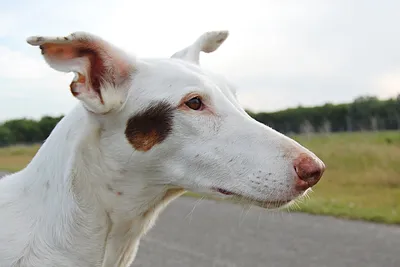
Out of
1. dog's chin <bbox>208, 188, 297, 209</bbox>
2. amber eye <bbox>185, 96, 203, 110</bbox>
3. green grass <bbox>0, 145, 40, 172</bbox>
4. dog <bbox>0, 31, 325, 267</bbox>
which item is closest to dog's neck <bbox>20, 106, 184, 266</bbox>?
dog <bbox>0, 31, 325, 267</bbox>

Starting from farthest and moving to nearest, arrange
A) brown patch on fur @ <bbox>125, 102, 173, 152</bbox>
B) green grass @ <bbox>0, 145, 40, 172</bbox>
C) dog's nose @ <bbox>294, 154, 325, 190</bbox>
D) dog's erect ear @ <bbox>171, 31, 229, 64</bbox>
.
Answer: green grass @ <bbox>0, 145, 40, 172</bbox>, dog's erect ear @ <bbox>171, 31, 229, 64</bbox>, brown patch on fur @ <bbox>125, 102, 173, 152</bbox>, dog's nose @ <bbox>294, 154, 325, 190</bbox>

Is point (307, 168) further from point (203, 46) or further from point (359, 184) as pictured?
point (359, 184)

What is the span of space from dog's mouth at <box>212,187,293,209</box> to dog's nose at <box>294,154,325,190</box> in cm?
13

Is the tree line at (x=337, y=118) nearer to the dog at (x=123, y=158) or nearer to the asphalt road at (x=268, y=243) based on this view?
the asphalt road at (x=268, y=243)

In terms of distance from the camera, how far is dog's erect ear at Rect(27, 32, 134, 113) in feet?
7.69

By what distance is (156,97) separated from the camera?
8.29 ft

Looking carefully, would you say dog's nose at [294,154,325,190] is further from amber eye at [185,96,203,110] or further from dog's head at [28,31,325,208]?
amber eye at [185,96,203,110]

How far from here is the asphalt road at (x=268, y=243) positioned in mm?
6906

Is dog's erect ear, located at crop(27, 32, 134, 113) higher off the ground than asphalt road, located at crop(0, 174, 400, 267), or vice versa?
dog's erect ear, located at crop(27, 32, 134, 113)

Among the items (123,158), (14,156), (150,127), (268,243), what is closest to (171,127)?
(150,127)

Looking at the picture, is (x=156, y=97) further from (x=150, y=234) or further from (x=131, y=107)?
(x=150, y=234)

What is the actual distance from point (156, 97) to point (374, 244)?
594cm

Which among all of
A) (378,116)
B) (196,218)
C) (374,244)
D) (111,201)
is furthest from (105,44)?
(378,116)

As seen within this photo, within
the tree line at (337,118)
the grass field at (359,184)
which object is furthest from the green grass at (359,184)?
the tree line at (337,118)
